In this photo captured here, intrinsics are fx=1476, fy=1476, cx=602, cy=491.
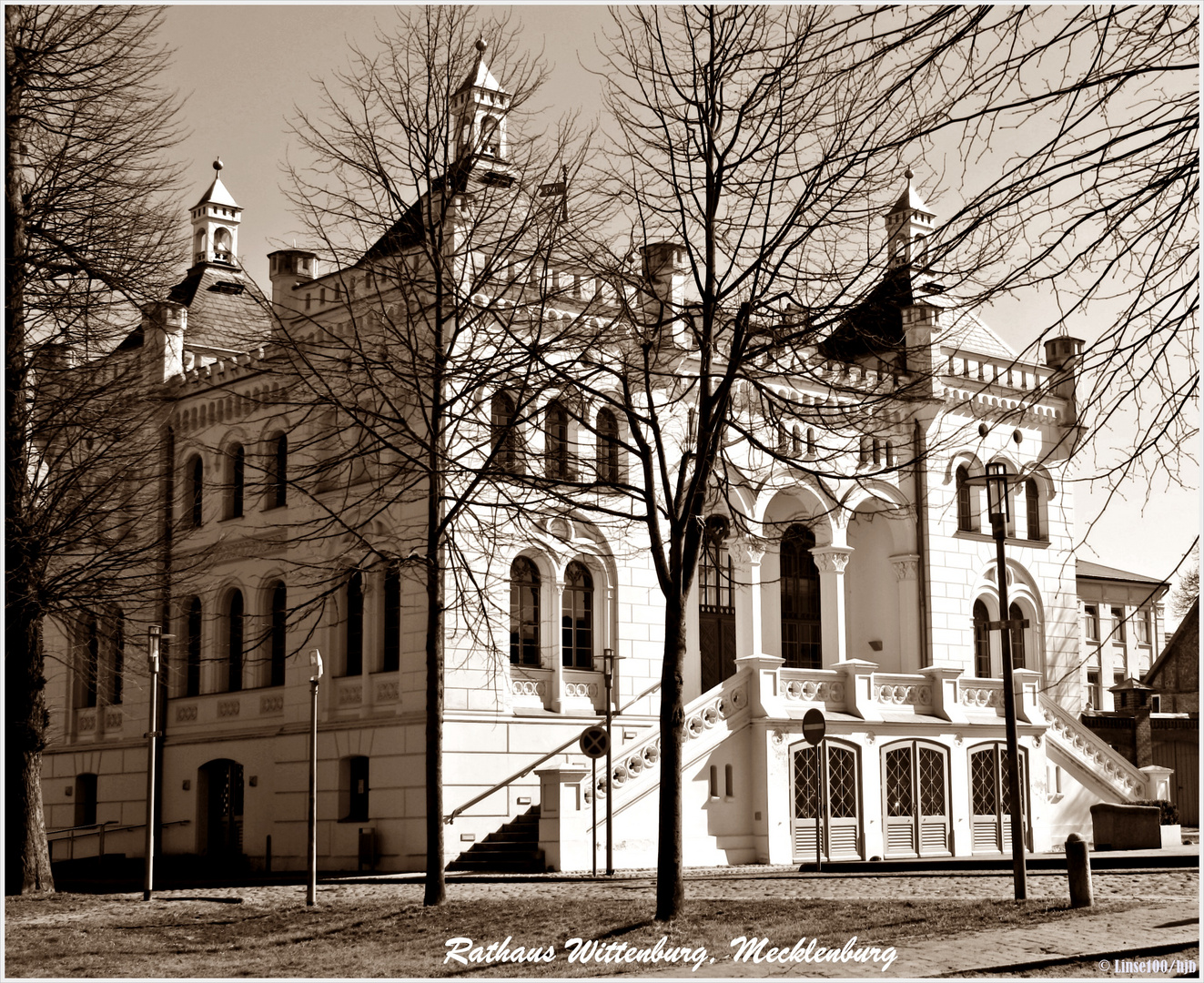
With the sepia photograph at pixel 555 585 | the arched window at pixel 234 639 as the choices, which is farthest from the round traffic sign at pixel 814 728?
the arched window at pixel 234 639

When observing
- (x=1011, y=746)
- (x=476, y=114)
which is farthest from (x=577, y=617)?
(x=476, y=114)

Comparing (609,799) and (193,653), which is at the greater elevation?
(193,653)

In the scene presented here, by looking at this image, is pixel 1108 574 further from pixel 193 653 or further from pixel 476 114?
pixel 476 114

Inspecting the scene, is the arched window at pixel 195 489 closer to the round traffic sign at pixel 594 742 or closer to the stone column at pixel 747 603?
the stone column at pixel 747 603

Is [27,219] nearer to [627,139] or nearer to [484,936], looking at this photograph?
[627,139]

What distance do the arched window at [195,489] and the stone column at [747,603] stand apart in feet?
40.8

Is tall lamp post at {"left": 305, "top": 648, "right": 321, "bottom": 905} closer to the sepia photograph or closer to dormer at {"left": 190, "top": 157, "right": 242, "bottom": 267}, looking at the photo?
the sepia photograph

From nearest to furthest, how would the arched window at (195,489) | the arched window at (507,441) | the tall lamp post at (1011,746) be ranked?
the arched window at (507,441), the tall lamp post at (1011,746), the arched window at (195,489)

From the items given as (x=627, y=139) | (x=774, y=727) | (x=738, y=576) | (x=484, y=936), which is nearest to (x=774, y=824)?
(x=774, y=727)

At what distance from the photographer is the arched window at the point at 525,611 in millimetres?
29859

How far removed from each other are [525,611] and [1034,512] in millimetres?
15223

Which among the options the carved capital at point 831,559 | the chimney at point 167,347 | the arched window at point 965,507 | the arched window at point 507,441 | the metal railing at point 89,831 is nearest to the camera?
the arched window at point 507,441

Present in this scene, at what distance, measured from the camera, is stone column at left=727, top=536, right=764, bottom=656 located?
3238 cm

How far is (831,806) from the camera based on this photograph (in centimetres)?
3017
